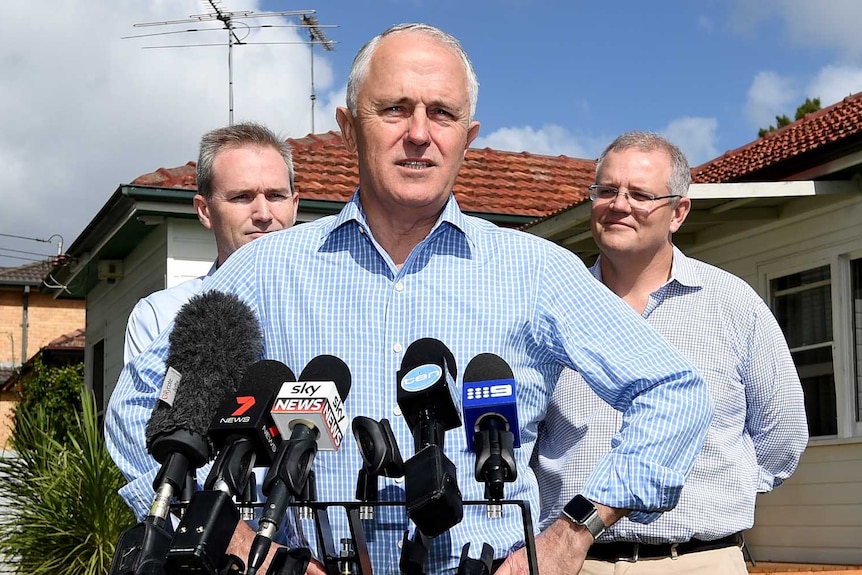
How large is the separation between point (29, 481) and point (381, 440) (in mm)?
10797

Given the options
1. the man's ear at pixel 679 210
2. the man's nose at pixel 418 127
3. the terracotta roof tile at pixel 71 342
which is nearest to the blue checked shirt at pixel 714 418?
the man's ear at pixel 679 210

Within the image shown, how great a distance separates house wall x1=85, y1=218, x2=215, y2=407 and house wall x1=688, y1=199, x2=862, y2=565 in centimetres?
593

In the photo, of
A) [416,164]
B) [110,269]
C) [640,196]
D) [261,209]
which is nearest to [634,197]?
[640,196]

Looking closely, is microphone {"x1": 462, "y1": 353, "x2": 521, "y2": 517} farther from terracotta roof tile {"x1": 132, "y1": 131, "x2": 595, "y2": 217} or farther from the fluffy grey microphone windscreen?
terracotta roof tile {"x1": 132, "y1": 131, "x2": 595, "y2": 217}

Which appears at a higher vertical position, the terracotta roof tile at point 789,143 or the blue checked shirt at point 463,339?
the terracotta roof tile at point 789,143

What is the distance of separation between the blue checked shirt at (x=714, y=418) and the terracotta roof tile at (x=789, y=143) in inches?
208

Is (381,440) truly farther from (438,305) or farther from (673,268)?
(673,268)

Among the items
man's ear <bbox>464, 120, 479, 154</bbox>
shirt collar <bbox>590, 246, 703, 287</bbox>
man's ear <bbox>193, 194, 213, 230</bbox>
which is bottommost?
shirt collar <bbox>590, 246, 703, 287</bbox>

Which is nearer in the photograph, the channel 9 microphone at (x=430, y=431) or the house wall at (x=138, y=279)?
the channel 9 microphone at (x=430, y=431)

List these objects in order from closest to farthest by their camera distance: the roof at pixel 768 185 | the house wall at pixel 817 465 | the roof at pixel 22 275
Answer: the roof at pixel 768 185 < the house wall at pixel 817 465 < the roof at pixel 22 275

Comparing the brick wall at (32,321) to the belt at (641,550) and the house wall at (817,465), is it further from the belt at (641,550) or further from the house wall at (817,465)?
the belt at (641,550)

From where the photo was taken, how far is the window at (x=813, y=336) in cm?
1111

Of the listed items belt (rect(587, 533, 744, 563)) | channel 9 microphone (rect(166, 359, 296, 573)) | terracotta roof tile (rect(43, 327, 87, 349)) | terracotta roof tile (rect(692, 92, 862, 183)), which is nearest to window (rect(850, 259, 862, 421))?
terracotta roof tile (rect(692, 92, 862, 183))

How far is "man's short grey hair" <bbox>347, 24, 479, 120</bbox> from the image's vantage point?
3.19 metres
